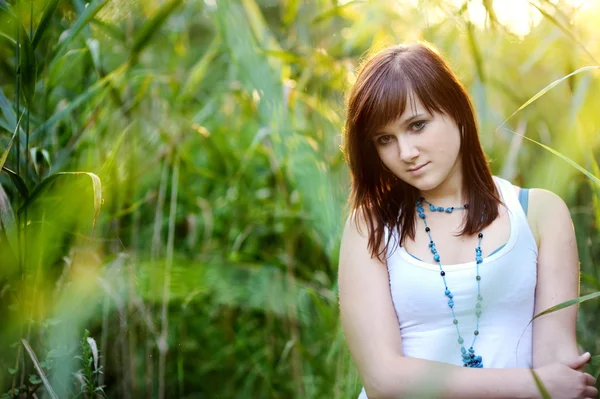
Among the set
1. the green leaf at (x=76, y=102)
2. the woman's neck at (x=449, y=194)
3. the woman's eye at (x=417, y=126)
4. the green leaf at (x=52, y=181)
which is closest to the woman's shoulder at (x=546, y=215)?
the woman's neck at (x=449, y=194)

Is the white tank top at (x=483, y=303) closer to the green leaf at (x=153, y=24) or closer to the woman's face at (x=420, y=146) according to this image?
the woman's face at (x=420, y=146)

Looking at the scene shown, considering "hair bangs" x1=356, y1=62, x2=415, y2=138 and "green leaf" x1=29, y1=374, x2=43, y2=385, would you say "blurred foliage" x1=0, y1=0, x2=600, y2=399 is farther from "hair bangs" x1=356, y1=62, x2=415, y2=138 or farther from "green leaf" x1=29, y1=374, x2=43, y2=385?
"hair bangs" x1=356, y1=62, x2=415, y2=138

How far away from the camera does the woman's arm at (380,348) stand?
2.91ft

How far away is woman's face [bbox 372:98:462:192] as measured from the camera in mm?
965

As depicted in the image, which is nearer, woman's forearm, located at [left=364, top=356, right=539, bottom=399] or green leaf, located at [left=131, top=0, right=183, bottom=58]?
woman's forearm, located at [left=364, top=356, right=539, bottom=399]

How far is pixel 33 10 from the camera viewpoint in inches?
40.4

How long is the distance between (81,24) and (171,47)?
36.5 inches

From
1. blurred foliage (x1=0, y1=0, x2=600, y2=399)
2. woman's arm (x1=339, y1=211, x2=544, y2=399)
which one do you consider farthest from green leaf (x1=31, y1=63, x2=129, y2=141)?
woman's arm (x1=339, y1=211, x2=544, y2=399)

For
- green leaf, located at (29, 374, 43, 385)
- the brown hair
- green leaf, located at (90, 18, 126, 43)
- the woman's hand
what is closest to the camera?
the woman's hand

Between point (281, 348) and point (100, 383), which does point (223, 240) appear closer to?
point (281, 348)

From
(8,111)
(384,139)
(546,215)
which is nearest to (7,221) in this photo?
(8,111)

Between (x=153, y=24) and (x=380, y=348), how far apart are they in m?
0.68

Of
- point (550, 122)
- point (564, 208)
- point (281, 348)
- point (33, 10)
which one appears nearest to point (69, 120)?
point (33, 10)

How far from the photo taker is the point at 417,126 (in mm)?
981
